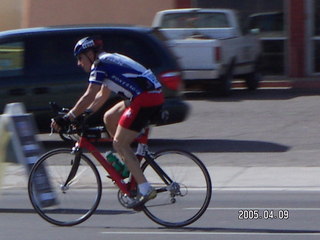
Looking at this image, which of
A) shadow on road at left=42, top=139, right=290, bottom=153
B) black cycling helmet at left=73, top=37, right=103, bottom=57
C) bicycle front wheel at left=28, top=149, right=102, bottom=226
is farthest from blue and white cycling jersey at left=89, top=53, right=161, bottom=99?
shadow on road at left=42, top=139, right=290, bottom=153

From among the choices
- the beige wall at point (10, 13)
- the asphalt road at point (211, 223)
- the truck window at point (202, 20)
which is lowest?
the beige wall at point (10, 13)

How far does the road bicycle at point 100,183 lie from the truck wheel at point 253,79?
12.0 meters

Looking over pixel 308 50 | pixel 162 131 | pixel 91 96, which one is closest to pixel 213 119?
pixel 162 131

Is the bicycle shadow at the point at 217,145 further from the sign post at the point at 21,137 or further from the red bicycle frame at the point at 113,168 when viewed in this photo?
the red bicycle frame at the point at 113,168

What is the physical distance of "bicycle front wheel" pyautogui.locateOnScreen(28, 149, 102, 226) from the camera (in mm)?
8383

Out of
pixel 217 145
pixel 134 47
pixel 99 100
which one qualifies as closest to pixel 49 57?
pixel 134 47

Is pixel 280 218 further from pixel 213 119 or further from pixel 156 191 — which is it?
pixel 213 119

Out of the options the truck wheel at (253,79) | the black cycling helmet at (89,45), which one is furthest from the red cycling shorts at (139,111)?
the truck wheel at (253,79)

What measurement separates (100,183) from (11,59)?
5613mm

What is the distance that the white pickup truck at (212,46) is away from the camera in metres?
18.3

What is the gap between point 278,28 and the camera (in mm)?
21078

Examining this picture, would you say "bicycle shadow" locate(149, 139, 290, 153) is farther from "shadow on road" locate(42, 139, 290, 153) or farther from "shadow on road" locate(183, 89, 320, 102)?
"shadow on road" locate(183, 89, 320, 102)

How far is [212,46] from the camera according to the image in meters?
18.3

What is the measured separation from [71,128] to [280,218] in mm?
2178
